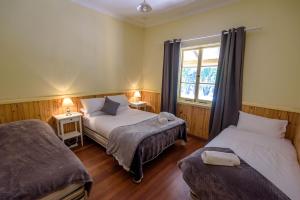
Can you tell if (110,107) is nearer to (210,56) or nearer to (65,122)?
(65,122)

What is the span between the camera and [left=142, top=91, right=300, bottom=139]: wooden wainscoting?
2285mm

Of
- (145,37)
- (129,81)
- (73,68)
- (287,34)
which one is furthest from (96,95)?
(287,34)

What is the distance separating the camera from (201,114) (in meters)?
3.27

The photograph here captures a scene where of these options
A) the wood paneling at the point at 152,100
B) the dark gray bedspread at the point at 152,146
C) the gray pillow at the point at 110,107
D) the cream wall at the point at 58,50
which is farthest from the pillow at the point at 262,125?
the cream wall at the point at 58,50

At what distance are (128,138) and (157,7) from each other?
271 centimetres

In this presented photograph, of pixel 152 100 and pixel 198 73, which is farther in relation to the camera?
pixel 152 100

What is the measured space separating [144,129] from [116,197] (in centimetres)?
93

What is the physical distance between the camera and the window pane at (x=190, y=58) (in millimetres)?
3397

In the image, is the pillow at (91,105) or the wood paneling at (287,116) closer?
the wood paneling at (287,116)

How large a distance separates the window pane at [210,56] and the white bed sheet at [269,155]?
1.49m

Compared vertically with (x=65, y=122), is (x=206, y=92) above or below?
above

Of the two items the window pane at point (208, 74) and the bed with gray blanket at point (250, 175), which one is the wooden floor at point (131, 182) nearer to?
the bed with gray blanket at point (250, 175)

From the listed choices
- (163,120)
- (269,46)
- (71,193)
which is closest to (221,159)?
(163,120)

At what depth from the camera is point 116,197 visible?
1703 mm
